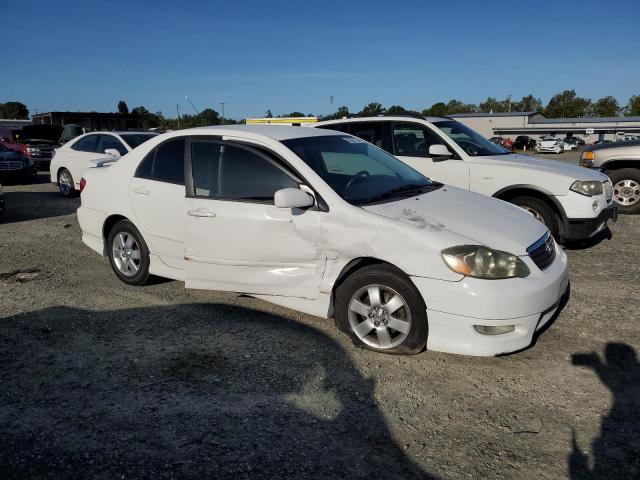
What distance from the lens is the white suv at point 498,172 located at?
20.2ft

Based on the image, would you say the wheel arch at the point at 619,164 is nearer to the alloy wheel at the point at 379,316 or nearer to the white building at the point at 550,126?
the alloy wheel at the point at 379,316

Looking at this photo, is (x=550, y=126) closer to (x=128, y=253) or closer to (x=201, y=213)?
(x=128, y=253)

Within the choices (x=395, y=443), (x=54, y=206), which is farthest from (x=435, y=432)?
(x=54, y=206)

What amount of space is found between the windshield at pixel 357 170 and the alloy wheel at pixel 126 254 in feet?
6.44

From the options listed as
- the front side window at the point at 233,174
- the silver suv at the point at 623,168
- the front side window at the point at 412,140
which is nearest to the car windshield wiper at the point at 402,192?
the front side window at the point at 233,174

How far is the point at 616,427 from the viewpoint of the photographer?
2.86 meters

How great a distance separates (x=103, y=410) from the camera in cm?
306

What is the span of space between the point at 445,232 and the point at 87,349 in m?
2.76

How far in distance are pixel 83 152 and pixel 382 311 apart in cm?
978

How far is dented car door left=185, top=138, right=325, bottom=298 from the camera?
13.0ft

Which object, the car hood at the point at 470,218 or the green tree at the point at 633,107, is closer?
the car hood at the point at 470,218

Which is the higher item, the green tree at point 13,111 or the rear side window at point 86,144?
the green tree at point 13,111

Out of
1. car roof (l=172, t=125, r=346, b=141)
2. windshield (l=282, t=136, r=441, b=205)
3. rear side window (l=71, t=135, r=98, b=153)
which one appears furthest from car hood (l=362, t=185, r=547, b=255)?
rear side window (l=71, t=135, r=98, b=153)

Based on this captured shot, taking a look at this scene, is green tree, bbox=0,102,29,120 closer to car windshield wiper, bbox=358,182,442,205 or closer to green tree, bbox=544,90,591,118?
green tree, bbox=544,90,591,118
